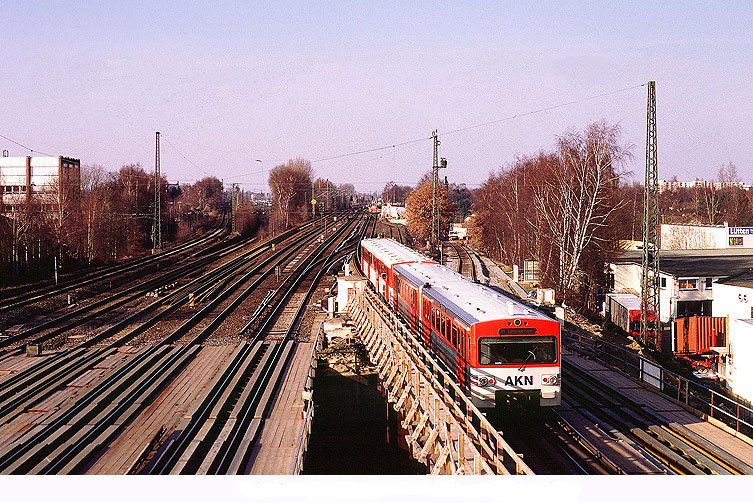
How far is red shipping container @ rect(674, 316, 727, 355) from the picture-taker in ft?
77.8

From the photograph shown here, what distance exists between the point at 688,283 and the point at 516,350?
71.7 ft

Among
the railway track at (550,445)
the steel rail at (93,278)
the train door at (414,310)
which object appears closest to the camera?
the railway track at (550,445)

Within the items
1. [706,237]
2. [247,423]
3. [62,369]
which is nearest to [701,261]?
[706,237]

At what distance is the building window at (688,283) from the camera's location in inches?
1168

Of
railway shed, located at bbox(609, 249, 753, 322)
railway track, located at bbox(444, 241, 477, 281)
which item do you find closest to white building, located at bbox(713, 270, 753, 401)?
railway shed, located at bbox(609, 249, 753, 322)

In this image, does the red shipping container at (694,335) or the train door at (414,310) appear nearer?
the train door at (414,310)

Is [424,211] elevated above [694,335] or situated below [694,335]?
above

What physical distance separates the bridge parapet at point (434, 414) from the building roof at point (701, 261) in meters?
18.3

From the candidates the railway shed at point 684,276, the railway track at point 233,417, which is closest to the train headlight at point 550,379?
the railway track at point 233,417

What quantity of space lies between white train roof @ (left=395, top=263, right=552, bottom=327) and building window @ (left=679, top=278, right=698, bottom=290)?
50.2ft

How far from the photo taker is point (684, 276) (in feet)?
97.1

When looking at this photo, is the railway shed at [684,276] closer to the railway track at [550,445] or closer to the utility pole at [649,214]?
the utility pole at [649,214]

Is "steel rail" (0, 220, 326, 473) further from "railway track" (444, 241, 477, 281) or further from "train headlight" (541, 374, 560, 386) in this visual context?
"railway track" (444, 241, 477, 281)

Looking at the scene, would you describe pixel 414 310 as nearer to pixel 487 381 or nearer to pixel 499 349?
pixel 499 349
